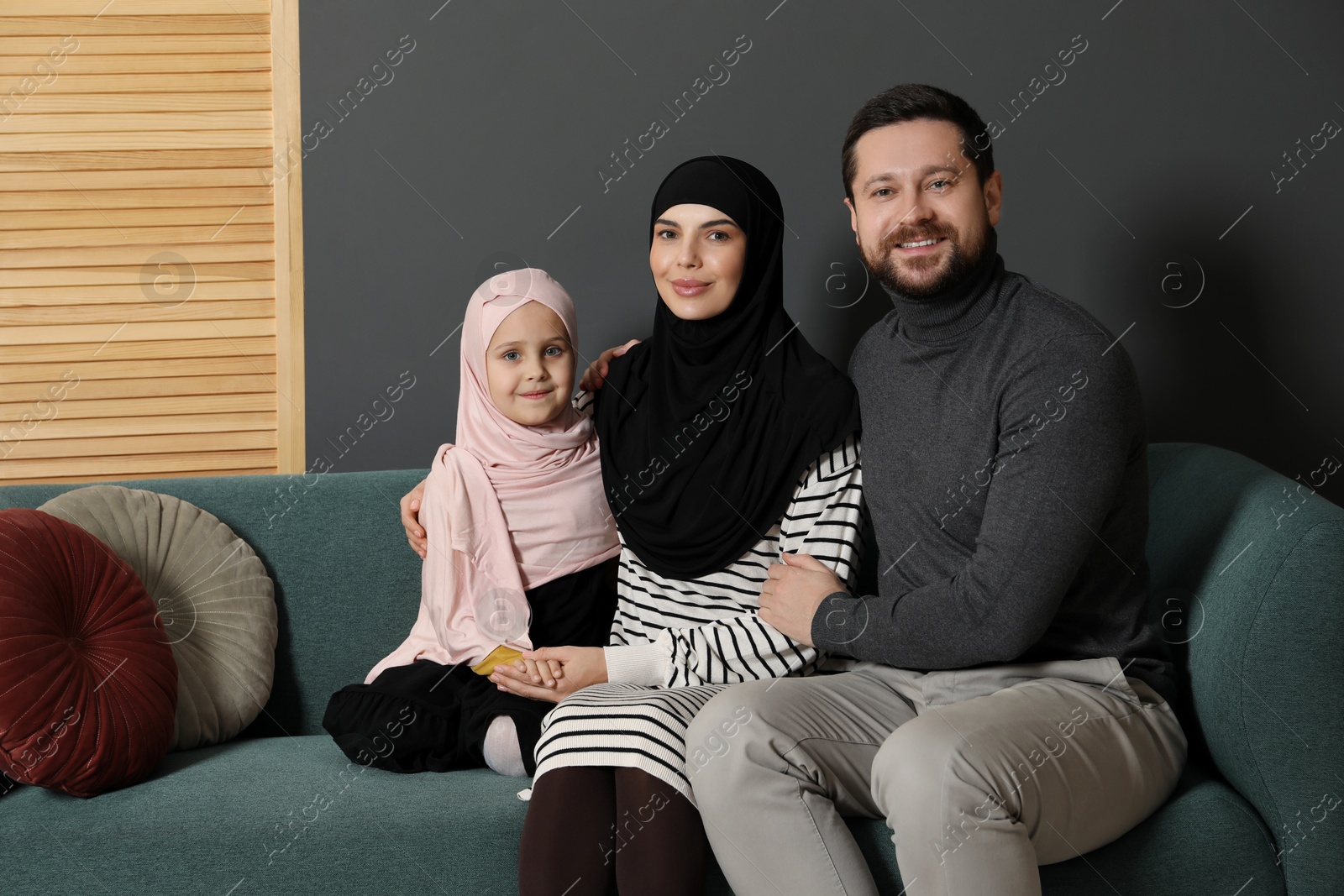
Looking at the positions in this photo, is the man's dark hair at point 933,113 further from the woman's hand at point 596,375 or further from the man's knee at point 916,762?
the man's knee at point 916,762

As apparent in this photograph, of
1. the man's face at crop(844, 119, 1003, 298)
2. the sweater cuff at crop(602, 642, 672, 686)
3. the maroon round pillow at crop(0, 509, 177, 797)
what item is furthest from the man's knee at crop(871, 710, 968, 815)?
the maroon round pillow at crop(0, 509, 177, 797)

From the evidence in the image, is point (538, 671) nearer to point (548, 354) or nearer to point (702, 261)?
point (548, 354)

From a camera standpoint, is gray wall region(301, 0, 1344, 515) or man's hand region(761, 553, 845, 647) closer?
man's hand region(761, 553, 845, 647)

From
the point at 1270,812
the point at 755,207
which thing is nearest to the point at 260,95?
the point at 755,207

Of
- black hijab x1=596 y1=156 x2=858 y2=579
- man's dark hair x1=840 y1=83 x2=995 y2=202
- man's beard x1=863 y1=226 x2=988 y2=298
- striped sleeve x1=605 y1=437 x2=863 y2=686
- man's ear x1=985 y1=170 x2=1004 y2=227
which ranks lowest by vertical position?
striped sleeve x1=605 y1=437 x2=863 y2=686

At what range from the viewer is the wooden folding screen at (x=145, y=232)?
7.52 ft

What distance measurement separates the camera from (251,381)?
2395 millimetres

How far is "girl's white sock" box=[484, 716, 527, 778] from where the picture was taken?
5.44 ft

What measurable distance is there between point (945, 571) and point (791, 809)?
0.45 metres

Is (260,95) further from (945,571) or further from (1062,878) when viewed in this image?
(1062,878)

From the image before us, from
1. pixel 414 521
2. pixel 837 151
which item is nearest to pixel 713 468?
pixel 414 521

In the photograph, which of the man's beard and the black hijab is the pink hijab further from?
the man's beard

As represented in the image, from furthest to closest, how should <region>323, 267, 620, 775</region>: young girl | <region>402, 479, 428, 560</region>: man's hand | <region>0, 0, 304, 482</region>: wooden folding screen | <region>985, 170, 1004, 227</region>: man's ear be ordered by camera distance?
1. <region>0, 0, 304, 482</region>: wooden folding screen
2. <region>402, 479, 428, 560</region>: man's hand
3. <region>323, 267, 620, 775</region>: young girl
4. <region>985, 170, 1004, 227</region>: man's ear

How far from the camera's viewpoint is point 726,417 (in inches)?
69.2
